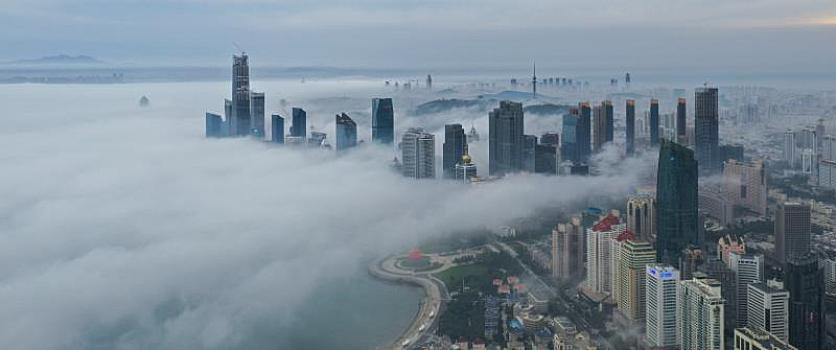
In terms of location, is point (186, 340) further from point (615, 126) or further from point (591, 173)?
point (615, 126)

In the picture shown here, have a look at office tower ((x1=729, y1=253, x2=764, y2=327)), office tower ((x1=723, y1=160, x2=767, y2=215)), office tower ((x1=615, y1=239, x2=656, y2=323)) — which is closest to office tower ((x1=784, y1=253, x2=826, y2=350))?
office tower ((x1=729, y1=253, x2=764, y2=327))

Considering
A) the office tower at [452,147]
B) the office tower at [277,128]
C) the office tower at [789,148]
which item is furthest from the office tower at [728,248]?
the office tower at [277,128]

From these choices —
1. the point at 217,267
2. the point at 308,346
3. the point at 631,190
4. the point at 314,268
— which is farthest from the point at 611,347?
the point at 631,190

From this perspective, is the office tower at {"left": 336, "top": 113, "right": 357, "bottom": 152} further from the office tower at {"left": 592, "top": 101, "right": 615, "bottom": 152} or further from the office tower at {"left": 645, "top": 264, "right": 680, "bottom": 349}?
the office tower at {"left": 645, "top": 264, "right": 680, "bottom": 349}

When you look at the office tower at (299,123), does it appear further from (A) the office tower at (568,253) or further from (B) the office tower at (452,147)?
(A) the office tower at (568,253)

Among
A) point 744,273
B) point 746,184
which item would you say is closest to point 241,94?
point 746,184
